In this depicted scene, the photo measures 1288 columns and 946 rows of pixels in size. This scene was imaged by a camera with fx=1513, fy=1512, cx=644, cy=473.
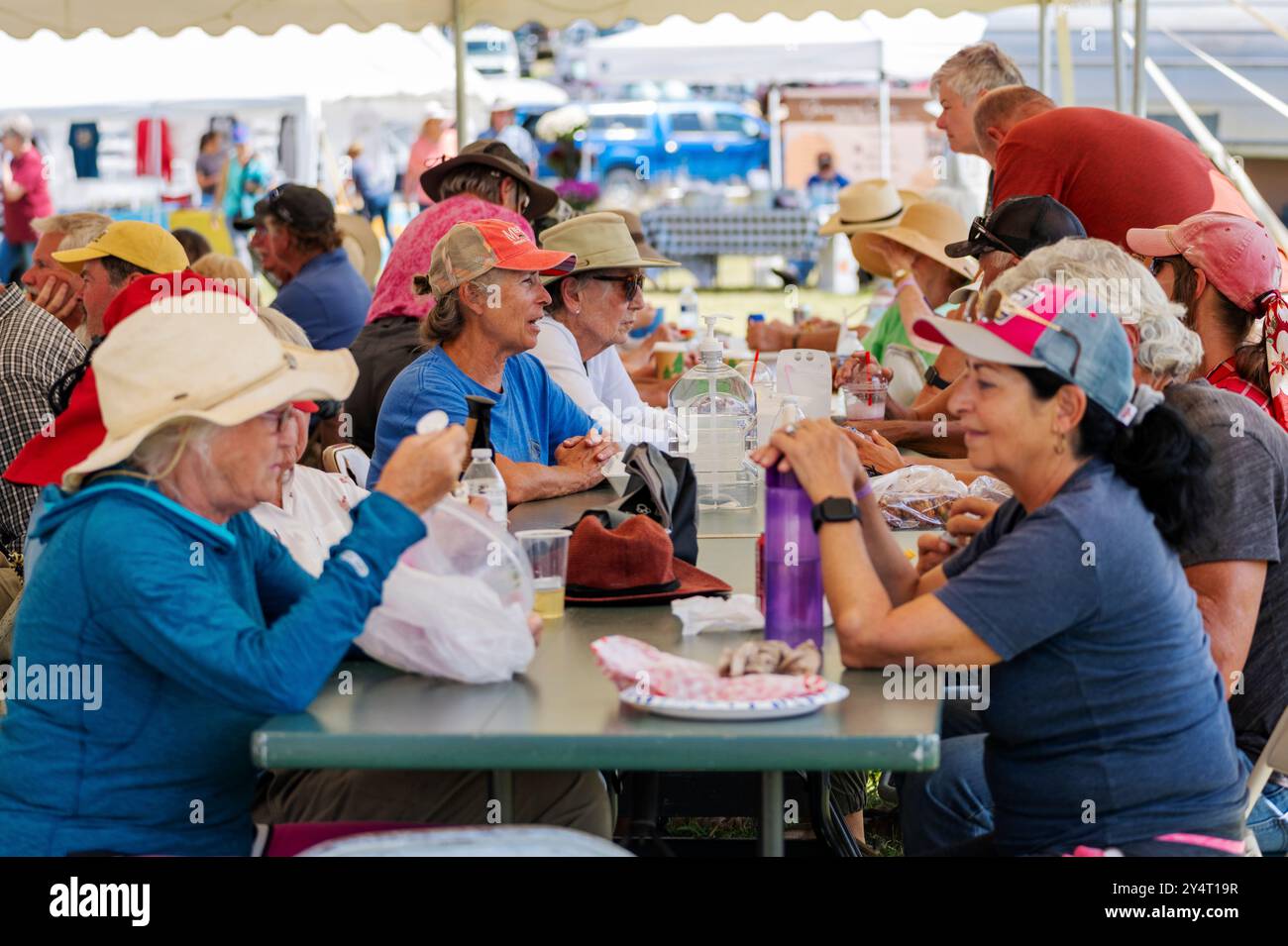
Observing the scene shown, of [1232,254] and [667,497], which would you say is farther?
[1232,254]

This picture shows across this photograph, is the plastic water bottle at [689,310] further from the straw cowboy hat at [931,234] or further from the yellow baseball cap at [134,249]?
the yellow baseball cap at [134,249]

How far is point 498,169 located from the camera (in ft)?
17.3

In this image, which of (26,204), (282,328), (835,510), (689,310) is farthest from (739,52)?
(835,510)

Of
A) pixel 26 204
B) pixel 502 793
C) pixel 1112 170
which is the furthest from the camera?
pixel 26 204

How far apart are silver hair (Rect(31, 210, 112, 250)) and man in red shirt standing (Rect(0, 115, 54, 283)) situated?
894 cm

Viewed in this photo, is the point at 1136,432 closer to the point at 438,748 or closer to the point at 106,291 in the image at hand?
the point at 438,748

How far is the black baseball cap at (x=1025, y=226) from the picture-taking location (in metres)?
3.73

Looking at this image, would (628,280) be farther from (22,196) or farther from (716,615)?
(22,196)

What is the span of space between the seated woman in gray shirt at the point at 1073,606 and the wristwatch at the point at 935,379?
9.43ft

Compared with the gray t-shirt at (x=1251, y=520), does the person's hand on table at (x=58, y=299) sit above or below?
above

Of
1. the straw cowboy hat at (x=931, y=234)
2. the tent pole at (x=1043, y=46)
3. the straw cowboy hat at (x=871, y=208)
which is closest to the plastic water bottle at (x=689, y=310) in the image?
the straw cowboy hat at (x=871, y=208)

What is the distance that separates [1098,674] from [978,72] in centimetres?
382

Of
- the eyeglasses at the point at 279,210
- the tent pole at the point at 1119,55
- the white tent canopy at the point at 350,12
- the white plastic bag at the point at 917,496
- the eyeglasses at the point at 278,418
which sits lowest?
the white plastic bag at the point at 917,496
